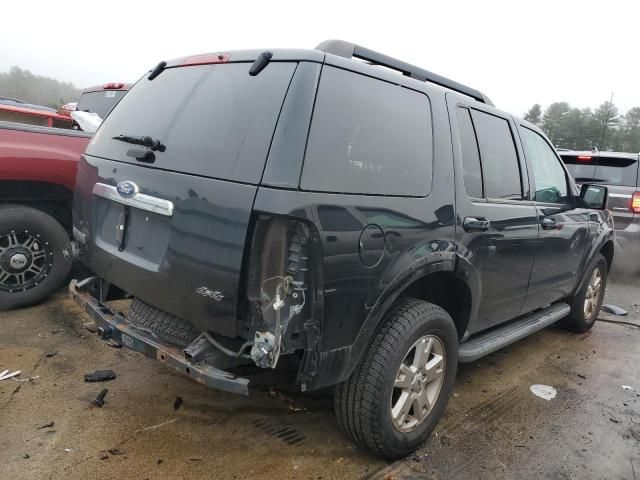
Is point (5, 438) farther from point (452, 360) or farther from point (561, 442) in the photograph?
point (561, 442)

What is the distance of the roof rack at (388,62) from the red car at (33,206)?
2.74m

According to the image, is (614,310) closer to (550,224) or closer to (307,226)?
(550,224)

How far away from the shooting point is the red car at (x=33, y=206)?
13.0ft

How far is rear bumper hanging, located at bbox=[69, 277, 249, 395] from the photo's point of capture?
82.3 inches

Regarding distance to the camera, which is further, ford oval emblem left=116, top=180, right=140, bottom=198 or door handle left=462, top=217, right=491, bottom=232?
door handle left=462, top=217, right=491, bottom=232

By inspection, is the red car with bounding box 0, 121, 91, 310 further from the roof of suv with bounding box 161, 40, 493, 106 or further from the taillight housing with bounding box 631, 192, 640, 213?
the taillight housing with bounding box 631, 192, 640, 213

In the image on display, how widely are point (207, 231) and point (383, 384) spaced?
3.64ft

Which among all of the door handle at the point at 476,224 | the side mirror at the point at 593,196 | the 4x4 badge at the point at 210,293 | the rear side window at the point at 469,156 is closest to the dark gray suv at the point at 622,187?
the side mirror at the point at 593,196

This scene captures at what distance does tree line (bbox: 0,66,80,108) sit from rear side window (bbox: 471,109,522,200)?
6633cm

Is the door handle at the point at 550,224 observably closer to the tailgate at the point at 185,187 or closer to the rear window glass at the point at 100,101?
the tailgate at the point at 185,187

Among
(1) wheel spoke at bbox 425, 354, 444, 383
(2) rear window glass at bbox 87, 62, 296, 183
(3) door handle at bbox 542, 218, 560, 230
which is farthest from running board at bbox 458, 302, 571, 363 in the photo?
(2) rear window glass at bbox 87, 62, 296, 183

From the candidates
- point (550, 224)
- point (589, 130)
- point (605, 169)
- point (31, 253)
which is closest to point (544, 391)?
point (550, 224)

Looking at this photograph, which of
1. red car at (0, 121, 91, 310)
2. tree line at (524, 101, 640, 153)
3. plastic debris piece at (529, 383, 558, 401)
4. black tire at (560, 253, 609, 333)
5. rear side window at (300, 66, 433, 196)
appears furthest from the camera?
tree line at (524, 101, 640, 153)

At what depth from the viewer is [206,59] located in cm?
268
